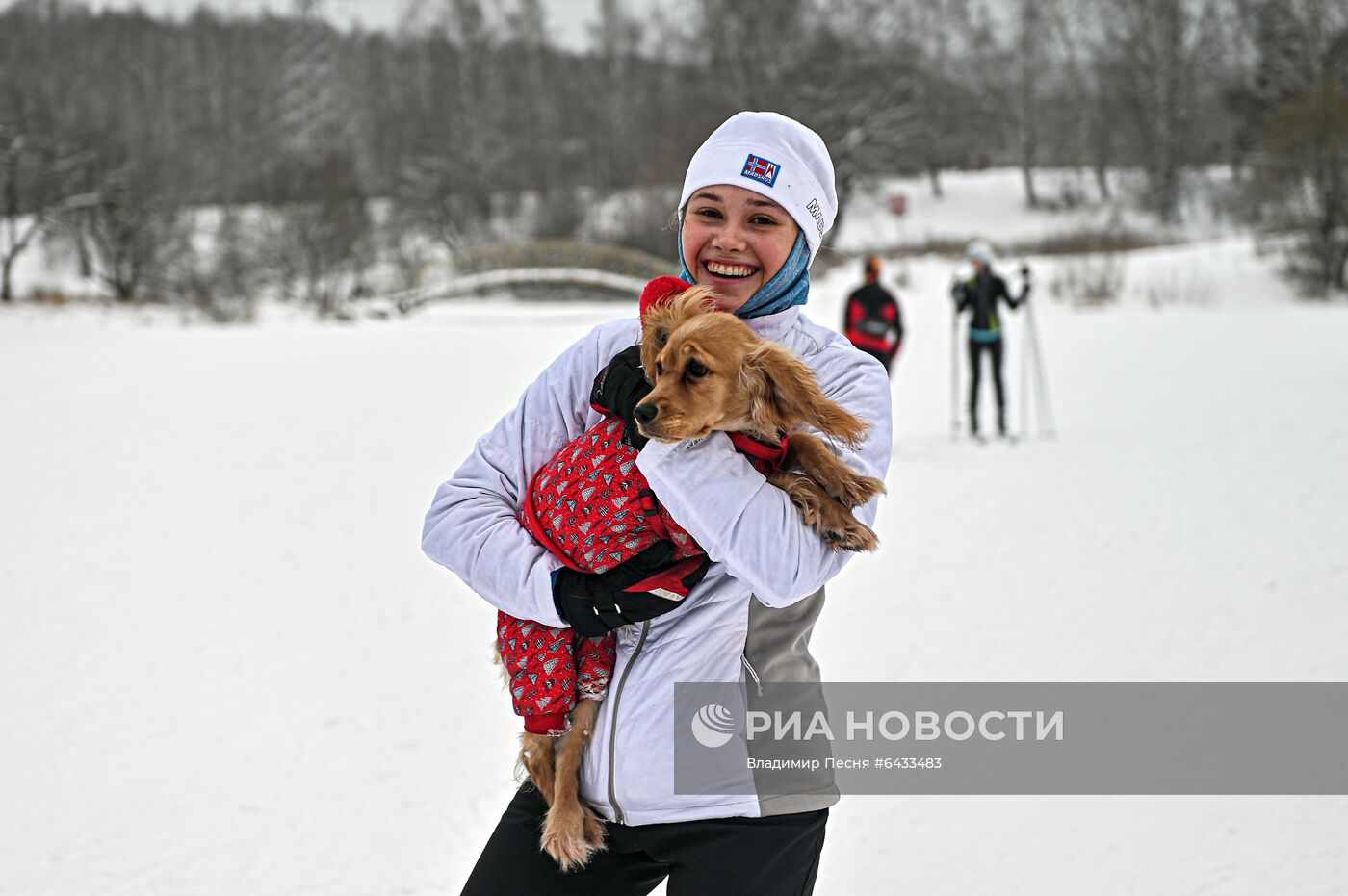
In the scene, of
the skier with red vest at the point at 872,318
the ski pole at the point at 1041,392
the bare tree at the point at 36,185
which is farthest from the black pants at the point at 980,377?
the bare tree at the point at 36,185

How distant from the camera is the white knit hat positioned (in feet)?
5.35

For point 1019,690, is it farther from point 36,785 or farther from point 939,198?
point 939,198

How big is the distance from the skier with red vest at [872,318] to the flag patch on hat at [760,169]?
672 cm

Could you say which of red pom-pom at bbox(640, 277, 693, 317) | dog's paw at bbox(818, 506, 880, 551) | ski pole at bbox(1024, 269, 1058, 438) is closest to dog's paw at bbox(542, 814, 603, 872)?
dog's paw at bbox(818, 506, 880, 551)

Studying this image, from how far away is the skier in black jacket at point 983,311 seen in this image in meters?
9.32

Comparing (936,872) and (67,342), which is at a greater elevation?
(67,342)

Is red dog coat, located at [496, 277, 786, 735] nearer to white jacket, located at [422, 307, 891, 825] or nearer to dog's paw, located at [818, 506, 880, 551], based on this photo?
white jacket, located at [422, 307, 891, 825]

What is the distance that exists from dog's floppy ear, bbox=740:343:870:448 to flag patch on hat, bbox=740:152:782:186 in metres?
0.31

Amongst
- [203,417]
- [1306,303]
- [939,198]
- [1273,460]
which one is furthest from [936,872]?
[939,198]

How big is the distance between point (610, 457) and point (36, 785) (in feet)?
10.7

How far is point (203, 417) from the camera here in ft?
34.4

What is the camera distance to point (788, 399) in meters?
1.48

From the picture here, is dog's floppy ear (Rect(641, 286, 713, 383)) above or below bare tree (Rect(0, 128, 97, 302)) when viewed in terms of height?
below

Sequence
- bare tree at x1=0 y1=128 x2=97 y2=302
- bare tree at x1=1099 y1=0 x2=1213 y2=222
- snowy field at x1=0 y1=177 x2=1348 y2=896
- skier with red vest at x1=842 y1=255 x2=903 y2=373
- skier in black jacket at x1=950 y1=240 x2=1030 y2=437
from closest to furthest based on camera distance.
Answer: snowy field at x1=0 y1=177 x2=1348 y2=896
skier with red vest at x1=842 y1=255 x2=903 y2=373
skier in black jacket at x1=950 y1=240 x2=1030 y2=437
bare tree at x1=0 y1=128 x2=97 y2=302
bare tree at x1=1099 y1=0 x2=1213 y2=222
